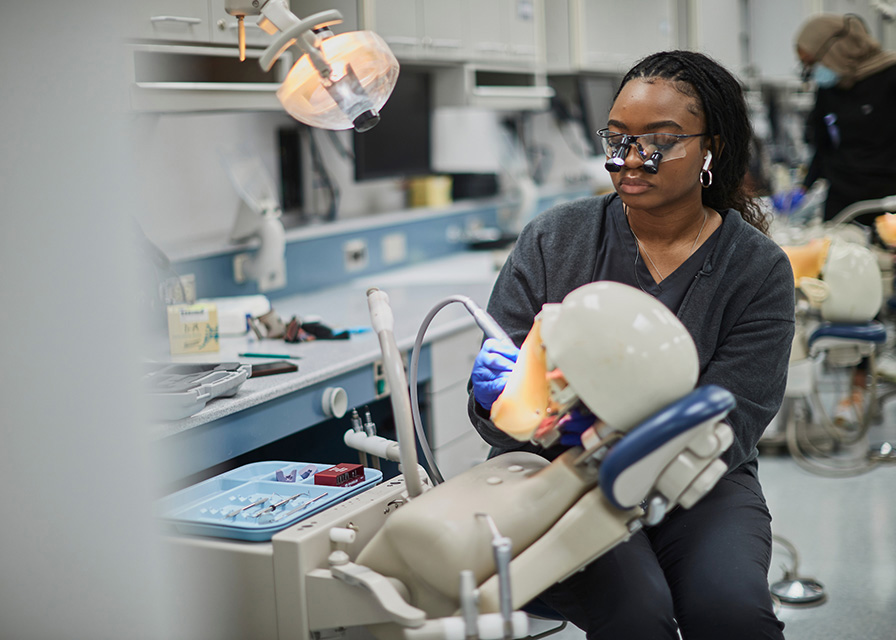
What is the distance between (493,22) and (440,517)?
273 cm

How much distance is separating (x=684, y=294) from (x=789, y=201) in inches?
106

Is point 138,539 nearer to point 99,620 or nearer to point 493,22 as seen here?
point 99,620

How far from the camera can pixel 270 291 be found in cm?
281

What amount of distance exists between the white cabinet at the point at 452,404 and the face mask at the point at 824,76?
215 centimetres

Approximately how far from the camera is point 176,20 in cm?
196

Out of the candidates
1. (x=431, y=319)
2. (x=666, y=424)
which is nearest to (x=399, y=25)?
(x=431, y=319)

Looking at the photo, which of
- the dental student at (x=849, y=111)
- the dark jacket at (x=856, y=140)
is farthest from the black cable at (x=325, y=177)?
the dark jacket at (x=856, y=140)

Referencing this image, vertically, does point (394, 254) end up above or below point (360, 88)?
below

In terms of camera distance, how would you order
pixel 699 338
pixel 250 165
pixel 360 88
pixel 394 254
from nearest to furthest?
1. pixel 360 88
2. pixel 699 338
3. pixel 250 165
4. pixel 394 254

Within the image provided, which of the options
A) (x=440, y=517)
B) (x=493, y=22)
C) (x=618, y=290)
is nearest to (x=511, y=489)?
(x=440, y=517)

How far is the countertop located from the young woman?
0.50 metres

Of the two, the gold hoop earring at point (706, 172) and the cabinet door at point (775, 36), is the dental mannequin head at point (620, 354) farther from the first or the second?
the cabinet door at point (775, 36)

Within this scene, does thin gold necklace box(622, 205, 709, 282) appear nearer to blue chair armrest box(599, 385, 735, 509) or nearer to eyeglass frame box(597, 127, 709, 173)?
eyeglass frame box(597, 127, 709, 173)

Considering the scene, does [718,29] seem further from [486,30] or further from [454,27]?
[454,27]
